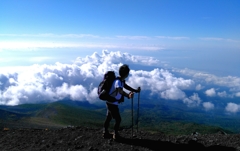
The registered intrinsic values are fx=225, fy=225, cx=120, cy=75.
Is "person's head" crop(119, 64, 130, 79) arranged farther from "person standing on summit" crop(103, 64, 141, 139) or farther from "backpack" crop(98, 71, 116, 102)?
"backpack" crop(98, 71, 116, 102)

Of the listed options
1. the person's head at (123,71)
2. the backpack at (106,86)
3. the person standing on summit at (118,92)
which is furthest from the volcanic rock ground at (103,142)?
the person's head at (123,71)

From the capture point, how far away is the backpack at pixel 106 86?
871 cm

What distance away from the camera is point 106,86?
8766 millimetres

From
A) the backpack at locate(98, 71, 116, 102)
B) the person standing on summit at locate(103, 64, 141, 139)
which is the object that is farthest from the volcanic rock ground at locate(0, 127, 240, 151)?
the backpack at locate(98, 71, 116, 102)

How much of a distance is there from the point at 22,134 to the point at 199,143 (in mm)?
8780

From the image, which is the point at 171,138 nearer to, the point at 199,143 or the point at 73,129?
the point at 199,143

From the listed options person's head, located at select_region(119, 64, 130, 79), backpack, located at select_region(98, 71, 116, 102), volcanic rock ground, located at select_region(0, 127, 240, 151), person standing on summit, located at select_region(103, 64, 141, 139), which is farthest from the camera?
volcanic rock ground, located at select_region(0, 127, 240, 151)

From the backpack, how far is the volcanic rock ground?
6.77 ft

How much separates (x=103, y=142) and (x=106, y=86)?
256 centimetres

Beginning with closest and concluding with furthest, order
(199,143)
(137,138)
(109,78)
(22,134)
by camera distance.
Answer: (109,78)
(199,143)
(137,138)
(22,134)

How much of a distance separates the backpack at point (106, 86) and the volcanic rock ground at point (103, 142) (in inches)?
81.2

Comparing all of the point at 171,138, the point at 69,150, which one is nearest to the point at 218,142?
the point at 171,138

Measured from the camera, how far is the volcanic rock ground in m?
9.04

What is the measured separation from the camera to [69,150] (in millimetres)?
9000
